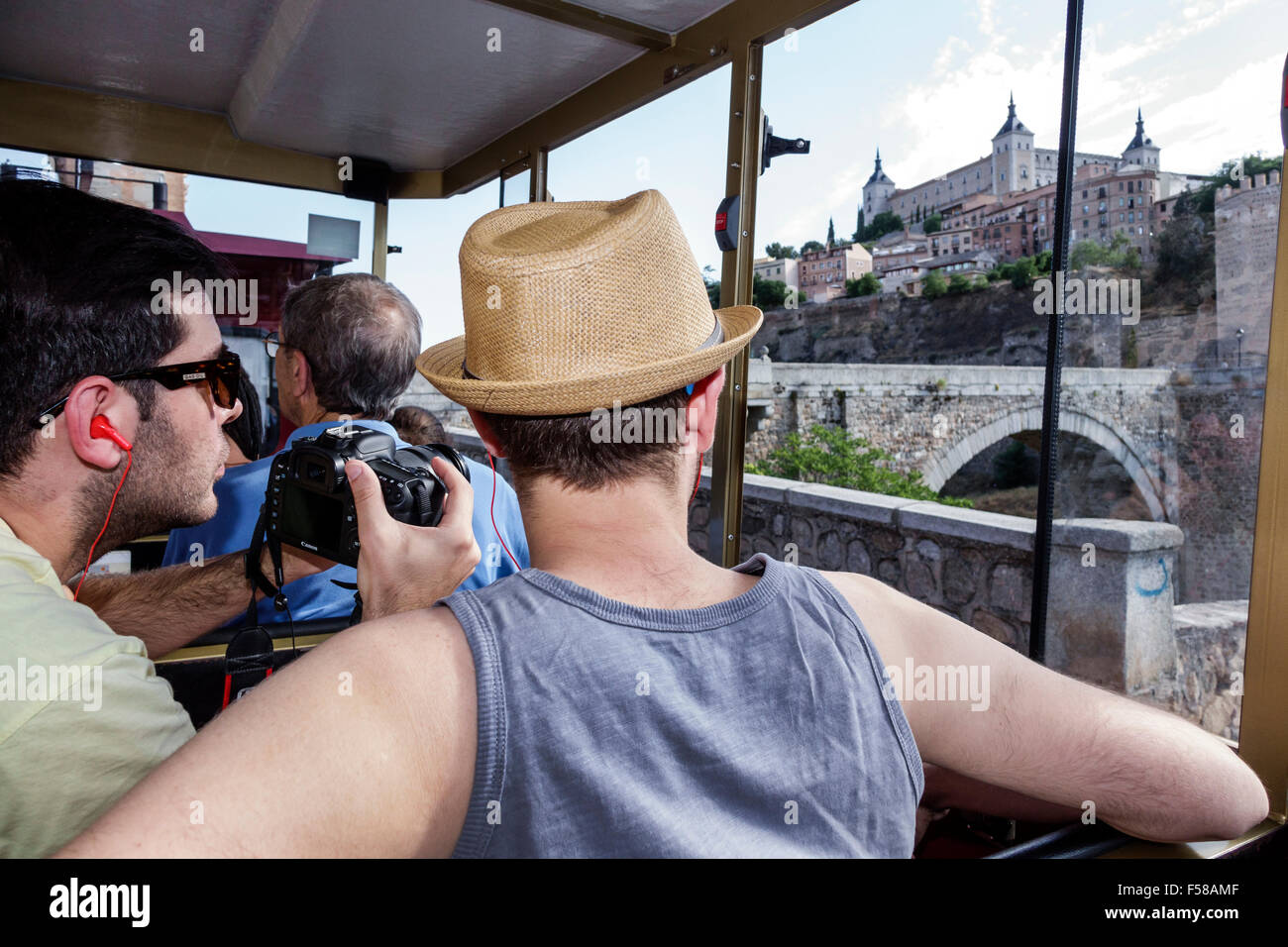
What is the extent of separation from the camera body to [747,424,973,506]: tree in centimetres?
1507

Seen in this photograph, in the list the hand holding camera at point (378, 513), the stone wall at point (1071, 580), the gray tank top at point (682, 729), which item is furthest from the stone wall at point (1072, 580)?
the gray tank top at point (682, 729)

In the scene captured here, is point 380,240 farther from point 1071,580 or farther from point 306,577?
point 1071,580

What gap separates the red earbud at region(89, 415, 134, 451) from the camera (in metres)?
1.07

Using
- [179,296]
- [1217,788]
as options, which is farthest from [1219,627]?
[179,296]

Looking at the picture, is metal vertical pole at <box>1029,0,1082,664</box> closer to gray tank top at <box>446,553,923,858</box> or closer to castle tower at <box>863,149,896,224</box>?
gray tank top at <box>446,553,923,858</box>

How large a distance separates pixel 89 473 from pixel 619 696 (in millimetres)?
795

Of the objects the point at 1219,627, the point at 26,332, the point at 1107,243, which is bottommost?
the point at 1219,627

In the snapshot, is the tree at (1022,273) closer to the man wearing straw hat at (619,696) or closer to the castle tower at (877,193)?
the castle tower at (877,193)

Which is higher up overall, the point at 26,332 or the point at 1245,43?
the point at 1245,43

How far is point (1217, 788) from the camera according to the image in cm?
97

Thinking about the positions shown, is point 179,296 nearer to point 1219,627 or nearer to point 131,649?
point 131,649

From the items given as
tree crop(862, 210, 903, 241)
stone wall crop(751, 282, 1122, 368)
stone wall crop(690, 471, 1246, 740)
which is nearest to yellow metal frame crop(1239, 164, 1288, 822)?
stone wall crop(690, 471, 1246, 740)

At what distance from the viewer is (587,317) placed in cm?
89
